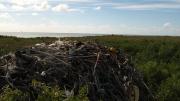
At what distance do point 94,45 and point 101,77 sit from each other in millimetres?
1010

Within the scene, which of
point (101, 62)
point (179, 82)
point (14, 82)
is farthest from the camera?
point (179, 82)

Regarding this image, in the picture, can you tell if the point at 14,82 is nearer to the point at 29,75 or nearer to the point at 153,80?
the point at 29,75

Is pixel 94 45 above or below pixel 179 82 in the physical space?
above

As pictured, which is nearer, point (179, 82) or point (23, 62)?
point (23, 62)

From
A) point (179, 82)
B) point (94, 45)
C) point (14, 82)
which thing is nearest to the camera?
point (14, 82)

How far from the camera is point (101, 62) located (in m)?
9.54

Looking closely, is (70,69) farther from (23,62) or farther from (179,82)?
(179,82)

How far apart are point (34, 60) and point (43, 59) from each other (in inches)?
6.9

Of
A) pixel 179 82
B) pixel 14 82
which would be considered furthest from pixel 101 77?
pixel 179 82

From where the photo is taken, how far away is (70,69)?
908 cm

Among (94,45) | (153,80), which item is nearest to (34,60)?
(94,45)

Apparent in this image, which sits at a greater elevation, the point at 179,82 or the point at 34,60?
the point at 34,60

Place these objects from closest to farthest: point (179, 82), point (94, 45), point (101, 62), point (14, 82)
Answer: point (14, 82)
point (101, 62)
point (94, 45)
point (179, 82)

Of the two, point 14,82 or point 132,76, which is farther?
point 132,76
